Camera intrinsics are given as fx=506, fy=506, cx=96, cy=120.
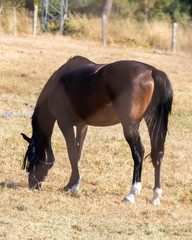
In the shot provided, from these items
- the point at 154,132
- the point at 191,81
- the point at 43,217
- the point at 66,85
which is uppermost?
the point at 66,85

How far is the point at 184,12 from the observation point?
35094mm

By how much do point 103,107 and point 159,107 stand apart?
2.23 feet

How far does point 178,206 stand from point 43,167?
1780 mm

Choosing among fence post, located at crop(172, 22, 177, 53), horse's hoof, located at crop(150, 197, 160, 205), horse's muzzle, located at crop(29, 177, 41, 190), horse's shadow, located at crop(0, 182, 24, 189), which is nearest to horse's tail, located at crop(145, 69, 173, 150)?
horse's hoof, located at crop(150, 197, 160, 205)

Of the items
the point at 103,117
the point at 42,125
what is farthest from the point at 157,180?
the point at 42,125

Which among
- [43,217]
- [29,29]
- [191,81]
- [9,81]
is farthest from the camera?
[29,29]

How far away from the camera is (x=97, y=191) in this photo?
21.1ft

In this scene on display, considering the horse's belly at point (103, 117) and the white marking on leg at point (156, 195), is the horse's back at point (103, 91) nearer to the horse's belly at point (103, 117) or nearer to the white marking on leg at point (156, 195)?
the horse's belly at point (103, 117)

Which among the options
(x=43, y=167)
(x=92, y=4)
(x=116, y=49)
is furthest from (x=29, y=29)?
(x=43, y=167)

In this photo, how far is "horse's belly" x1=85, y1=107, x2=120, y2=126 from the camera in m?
6.23

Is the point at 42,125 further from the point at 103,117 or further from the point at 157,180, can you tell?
the point at 157,180

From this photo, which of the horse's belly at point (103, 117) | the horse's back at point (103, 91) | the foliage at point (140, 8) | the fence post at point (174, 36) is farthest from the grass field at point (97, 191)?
the foliage at point (140, 8)

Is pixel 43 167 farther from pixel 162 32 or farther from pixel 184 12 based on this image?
pixel 184 12

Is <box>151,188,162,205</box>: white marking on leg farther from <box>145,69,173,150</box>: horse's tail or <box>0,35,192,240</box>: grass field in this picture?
<box>145,69,173,150</box>: horse's tail
